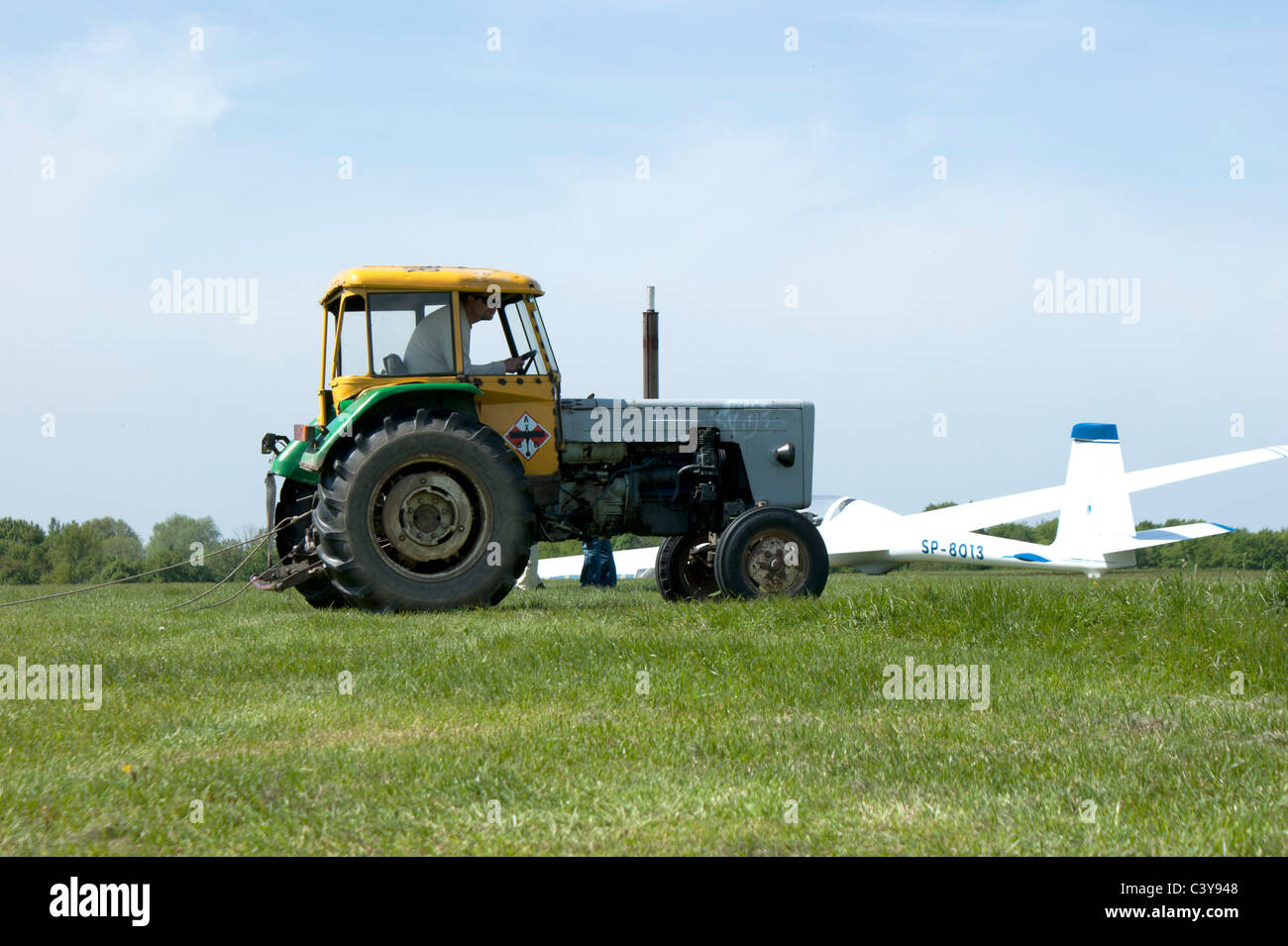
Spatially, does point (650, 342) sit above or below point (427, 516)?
above

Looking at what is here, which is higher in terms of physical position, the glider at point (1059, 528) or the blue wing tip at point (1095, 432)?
the blue wing tip at point (1095, 432)

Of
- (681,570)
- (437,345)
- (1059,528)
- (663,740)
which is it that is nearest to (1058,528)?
(1059,528)

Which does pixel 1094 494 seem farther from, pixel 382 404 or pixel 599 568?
pixel 382 404

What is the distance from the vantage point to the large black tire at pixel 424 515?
8.48 metres

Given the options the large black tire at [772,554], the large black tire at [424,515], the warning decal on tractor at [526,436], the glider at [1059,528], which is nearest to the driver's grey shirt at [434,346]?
the large black tire at [424,515]

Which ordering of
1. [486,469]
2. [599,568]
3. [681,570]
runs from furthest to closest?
[599,568] → [681,570] → [486,469]

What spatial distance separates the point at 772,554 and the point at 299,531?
172 inches

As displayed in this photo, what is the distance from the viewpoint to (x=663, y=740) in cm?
405

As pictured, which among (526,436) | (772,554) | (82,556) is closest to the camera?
(526,436)

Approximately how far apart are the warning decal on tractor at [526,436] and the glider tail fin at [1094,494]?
1080cm

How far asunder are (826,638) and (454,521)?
325cm

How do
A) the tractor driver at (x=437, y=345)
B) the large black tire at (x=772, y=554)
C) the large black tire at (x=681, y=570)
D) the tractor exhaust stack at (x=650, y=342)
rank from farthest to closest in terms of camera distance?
the tractor exhaust stack at (x=650, y=342) < the large black tire at (x=681, y=570) < the large black tire at (x=772, y=554) < the tractor driver at (x=437, y=345)

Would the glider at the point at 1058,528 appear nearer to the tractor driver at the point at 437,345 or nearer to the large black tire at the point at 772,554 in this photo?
the large black tire at the point at 772,554
